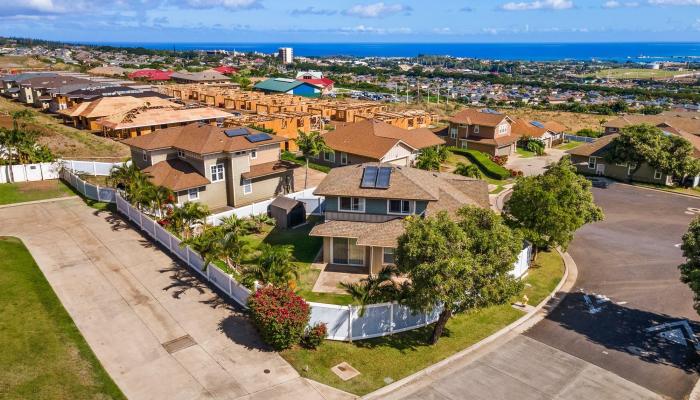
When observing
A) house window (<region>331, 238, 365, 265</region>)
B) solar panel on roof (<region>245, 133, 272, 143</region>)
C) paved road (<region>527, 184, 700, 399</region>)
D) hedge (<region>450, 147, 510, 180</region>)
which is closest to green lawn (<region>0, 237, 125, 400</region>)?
house window (<region>331, 238, 365, 265</region>)

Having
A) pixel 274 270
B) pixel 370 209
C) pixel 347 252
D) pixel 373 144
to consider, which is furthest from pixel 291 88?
pixel 274 270

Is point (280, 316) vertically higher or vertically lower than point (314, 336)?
higher

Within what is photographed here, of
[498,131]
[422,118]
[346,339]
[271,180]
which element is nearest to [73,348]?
[346,339]

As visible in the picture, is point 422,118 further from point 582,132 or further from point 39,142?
point 39,142

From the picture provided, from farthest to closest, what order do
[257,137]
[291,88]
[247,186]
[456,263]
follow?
[291,88]
[257,137]
[247,186]
[456,263]

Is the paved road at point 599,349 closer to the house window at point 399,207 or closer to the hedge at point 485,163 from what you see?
the house window at point 399,207

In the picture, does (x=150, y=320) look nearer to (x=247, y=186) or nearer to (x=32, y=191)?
(x=247, y=186)

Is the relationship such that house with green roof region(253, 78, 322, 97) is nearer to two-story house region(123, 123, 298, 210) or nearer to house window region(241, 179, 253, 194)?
two-story house region(123, 123, 298, 210)
